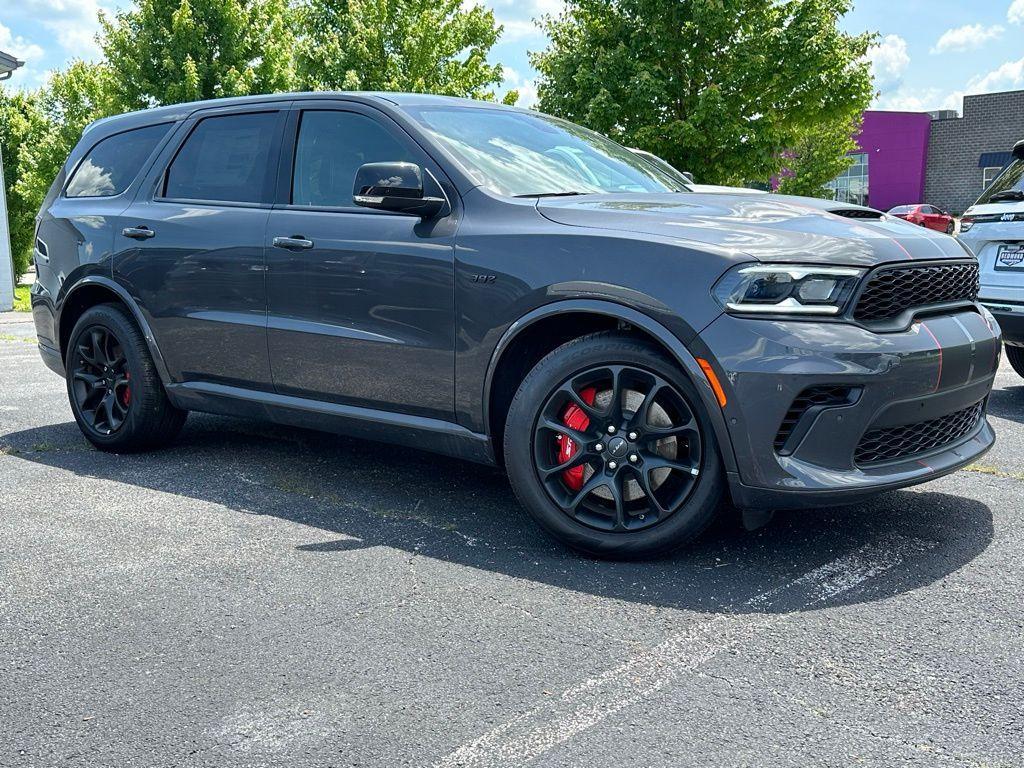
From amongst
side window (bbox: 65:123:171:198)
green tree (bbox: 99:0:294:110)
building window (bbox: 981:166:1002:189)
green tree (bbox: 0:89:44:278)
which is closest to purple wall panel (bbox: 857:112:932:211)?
building window (bbox: 981:166:1002:189)

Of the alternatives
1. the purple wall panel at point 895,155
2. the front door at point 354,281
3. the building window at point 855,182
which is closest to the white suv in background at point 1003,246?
the front door at point 354,281

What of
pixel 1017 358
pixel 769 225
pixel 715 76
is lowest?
pixel 1017 358

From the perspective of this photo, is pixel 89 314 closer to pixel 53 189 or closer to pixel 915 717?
pixel 53 189

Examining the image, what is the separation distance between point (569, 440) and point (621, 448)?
9.1 inches

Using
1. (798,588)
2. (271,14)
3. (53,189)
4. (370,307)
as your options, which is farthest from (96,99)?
(798,588)

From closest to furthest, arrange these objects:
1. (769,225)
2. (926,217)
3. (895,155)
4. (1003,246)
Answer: (769,225) < (1003,246) < (926,217) < (895,155)

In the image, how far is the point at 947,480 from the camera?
192 inches

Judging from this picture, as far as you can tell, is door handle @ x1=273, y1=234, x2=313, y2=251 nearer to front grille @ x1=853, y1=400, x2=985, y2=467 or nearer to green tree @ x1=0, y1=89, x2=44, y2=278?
front grille @ x1=853, y1=400, x2=985, y2=467

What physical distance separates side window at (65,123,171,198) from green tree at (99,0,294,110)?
19781 mm

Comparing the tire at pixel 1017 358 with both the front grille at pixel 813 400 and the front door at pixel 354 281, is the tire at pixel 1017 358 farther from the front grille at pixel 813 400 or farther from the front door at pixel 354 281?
the front door at pixel 354 281

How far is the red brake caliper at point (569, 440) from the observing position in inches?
152

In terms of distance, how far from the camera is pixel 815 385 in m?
3.41

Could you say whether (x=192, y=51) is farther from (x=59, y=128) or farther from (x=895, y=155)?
(x=895, y=155)

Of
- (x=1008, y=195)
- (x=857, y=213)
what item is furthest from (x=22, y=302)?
(x=857, y=213)
